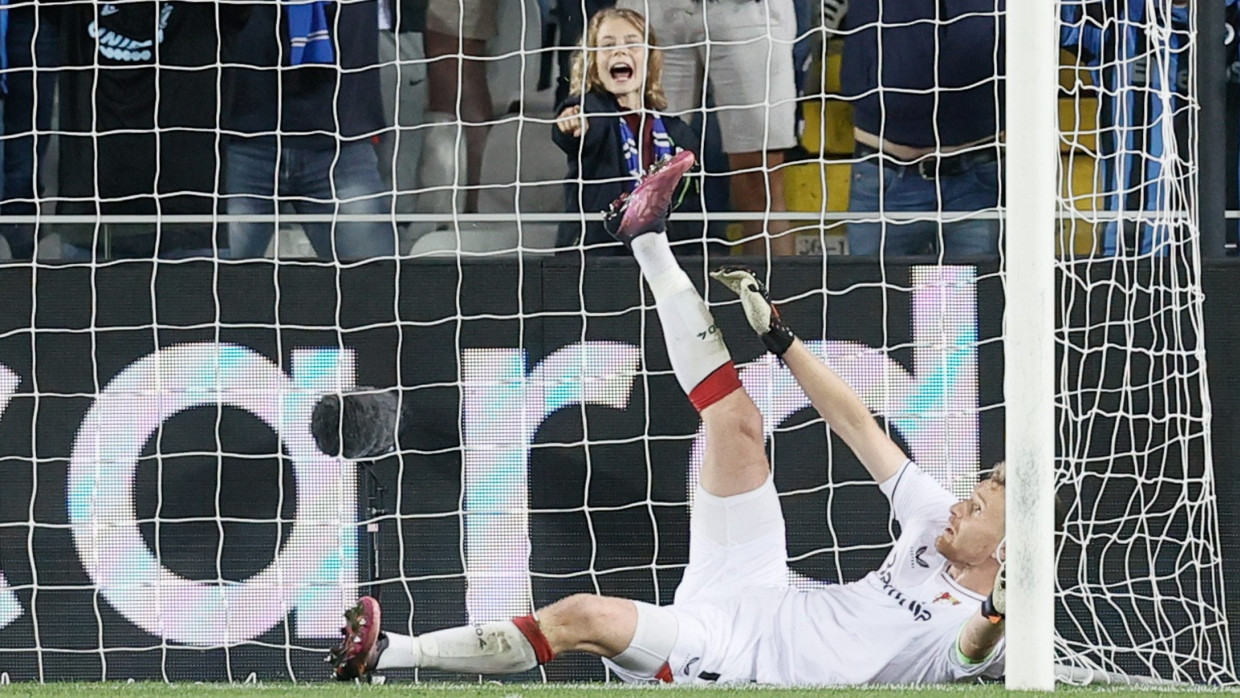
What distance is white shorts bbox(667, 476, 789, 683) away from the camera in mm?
4590

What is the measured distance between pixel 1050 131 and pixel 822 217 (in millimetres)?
950

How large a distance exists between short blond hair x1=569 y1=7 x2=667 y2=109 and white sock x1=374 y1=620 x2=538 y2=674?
147 cm

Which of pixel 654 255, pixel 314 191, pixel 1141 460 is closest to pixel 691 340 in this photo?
pixel 654 255

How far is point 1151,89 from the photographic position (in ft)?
15.2

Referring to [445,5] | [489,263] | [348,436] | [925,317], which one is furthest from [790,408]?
[445,5]

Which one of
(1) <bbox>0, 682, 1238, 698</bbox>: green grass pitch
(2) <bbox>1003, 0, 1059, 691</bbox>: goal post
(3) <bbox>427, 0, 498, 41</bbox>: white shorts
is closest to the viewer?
(2) <bbox>1003, 0, 1059, 691</bbox>: goal post

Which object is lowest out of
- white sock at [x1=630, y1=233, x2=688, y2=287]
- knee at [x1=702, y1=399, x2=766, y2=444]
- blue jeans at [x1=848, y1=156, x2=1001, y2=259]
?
knee at [x1=702, y1=399, x2=766, y2=444]

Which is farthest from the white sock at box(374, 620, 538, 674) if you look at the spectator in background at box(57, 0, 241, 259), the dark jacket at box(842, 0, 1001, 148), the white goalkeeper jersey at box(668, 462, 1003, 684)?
the dark jacket at box(842, 0, 1001, 148)

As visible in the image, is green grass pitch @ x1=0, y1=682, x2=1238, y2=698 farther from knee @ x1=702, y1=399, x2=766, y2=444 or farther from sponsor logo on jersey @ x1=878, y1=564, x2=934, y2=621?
knee @ x1=702, y1=399, x2=766, y2=444

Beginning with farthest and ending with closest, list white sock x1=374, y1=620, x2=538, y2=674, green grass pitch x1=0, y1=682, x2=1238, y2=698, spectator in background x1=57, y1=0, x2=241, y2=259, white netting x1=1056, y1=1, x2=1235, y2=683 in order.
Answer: spectator in background x1=57, y1=0, x2=241, y2=259
white netting x1=1056, y1=1, x2=1235, y2=683
white sock x1=374, y1=620, x2=538, y2=674
green grass pitch x1=0, y1=682, x2=1238, y2=698

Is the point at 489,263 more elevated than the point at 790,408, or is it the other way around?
the point at 489,263

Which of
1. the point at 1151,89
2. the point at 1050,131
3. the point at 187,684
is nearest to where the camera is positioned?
the point at 1050,131

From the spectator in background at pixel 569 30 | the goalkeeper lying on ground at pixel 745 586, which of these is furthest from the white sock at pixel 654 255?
the spectator in background at pixel 569 30

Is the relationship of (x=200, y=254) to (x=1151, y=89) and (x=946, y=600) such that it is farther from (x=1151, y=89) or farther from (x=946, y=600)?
(x=1151, y=89)
